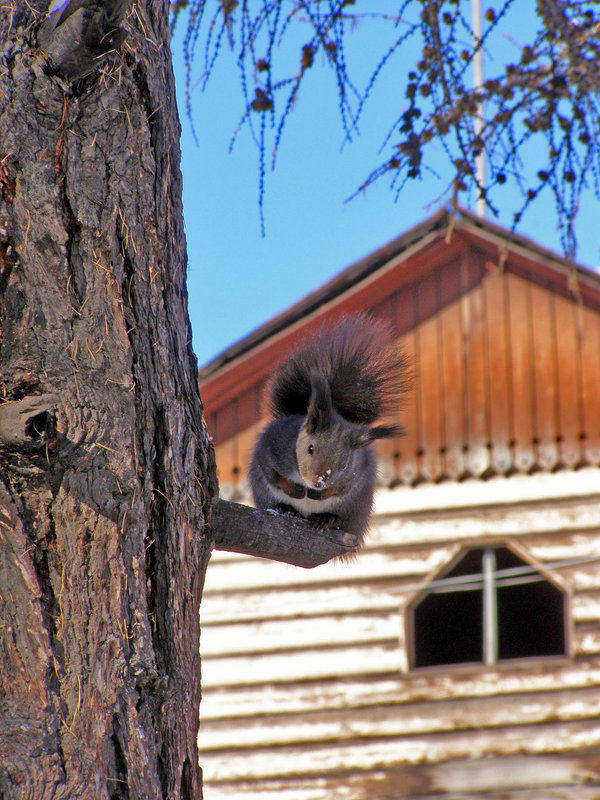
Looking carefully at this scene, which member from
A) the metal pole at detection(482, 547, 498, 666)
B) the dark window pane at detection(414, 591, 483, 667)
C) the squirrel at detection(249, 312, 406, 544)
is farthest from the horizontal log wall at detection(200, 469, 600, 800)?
the squirrel at detection(249, 312, 406, 544)

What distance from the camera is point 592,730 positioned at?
18.6ft

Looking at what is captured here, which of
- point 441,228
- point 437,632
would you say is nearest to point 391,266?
point 441,228

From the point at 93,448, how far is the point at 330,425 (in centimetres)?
135

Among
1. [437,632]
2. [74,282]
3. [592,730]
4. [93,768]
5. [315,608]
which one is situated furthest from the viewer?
[437,632]

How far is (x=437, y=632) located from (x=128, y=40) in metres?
8.31

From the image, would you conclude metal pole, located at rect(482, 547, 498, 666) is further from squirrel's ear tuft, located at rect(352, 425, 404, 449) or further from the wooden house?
squirrel's ear tuft, located at rect(352, 425, 404, 449)

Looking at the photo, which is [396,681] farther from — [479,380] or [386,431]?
[386,431]

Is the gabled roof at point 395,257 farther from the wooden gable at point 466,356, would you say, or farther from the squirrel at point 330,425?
the squirrel at point 330,425

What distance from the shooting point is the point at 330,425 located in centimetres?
262

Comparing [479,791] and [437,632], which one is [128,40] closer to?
[479,791]

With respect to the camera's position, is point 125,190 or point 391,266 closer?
point 125,190

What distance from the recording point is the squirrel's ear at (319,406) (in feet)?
8.06

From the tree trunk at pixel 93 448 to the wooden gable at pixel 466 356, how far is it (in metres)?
4.65

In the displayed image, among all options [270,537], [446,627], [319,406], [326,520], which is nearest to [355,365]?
[319,406]
